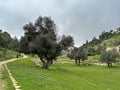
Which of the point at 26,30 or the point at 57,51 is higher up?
the point at 26,30

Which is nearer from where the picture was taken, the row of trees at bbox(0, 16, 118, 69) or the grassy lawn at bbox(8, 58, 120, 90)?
the grassy lawn at bbox(8, 58, 120, 90)

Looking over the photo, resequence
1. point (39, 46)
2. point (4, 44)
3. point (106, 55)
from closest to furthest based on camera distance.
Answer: point (39, 46), point (106, 55), point (4, 44)

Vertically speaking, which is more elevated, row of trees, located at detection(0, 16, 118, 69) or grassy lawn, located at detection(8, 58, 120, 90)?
row of trees, located at detection(0, 16, 118, 69)

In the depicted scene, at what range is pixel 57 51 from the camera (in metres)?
64.8

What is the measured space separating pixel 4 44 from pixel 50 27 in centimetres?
9891

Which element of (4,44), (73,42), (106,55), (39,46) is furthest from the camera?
(4,44)

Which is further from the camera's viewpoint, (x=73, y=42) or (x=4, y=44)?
(x=4, y=44)

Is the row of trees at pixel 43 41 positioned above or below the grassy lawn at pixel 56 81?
above

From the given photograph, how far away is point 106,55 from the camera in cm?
11994

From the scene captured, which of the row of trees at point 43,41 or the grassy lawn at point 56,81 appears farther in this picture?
the row of trees at point 43,41

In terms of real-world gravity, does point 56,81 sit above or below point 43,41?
below

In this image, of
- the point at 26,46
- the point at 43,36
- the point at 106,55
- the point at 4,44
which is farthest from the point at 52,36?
the point at 4,44

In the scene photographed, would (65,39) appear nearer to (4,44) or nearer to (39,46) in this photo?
(39,46)

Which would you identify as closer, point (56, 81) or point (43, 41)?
point (56, 81)
